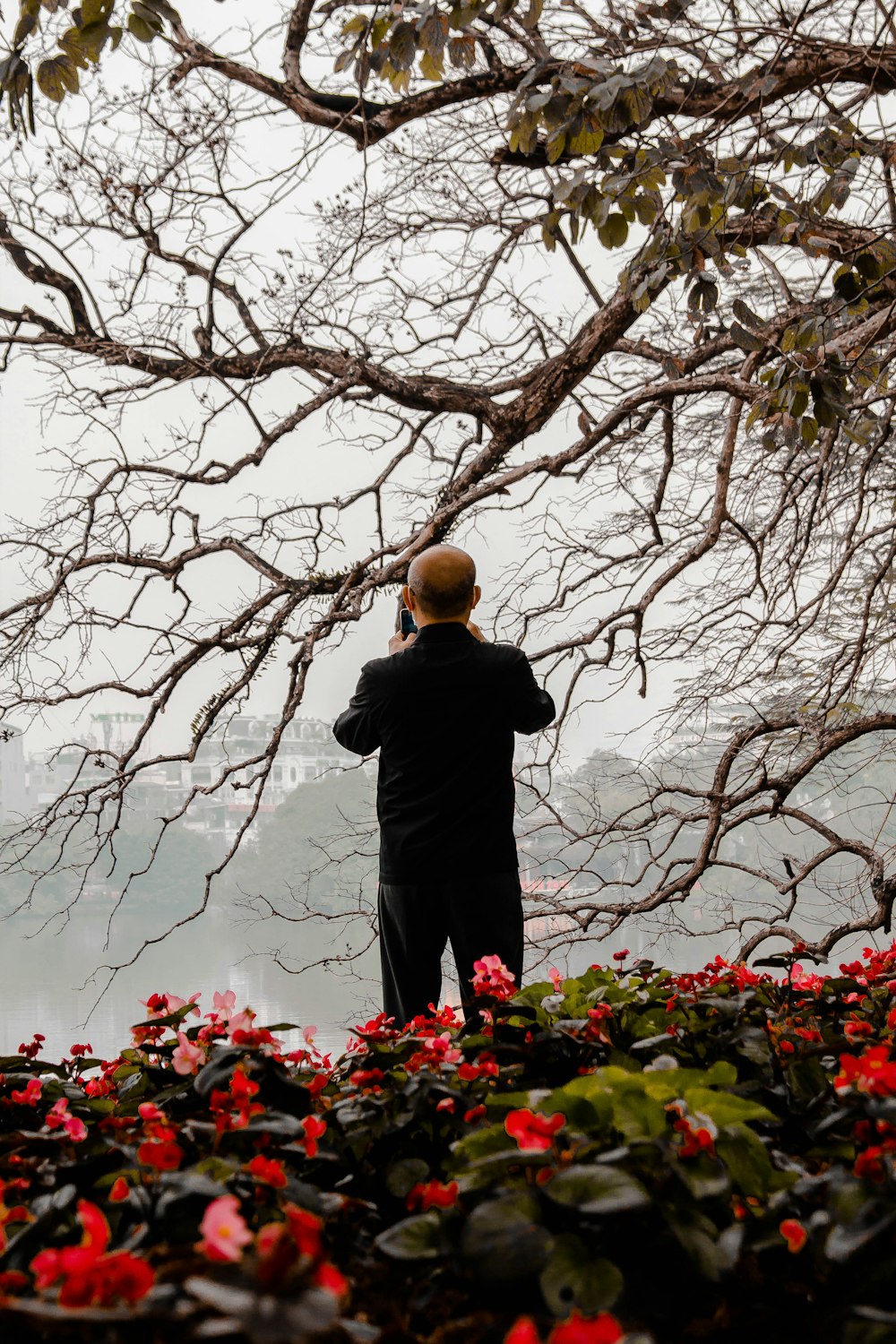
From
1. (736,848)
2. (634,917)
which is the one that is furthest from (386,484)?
(736,848)

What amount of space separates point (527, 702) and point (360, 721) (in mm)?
306

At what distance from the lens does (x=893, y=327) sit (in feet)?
8.63

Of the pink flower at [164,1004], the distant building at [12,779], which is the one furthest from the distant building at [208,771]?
the pink flower at [164,1004]

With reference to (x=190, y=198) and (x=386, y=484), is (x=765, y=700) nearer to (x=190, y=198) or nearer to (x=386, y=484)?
(x=386, y=484)

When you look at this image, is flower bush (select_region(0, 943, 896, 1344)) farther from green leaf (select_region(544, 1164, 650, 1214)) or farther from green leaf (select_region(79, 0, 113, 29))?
green leaf (select_region(79, 0, 113, 29))

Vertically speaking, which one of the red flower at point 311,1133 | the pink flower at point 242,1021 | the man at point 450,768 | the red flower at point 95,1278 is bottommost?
the red flower at point 95,1278

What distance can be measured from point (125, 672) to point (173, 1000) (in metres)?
2.37

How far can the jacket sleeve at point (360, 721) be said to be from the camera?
6.37 feet

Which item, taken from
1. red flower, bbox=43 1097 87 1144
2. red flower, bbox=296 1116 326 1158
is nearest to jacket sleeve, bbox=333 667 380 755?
red flower, bbox=43 1097 87 1144

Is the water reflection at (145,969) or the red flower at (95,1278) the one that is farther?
the water reflection at (145,969)

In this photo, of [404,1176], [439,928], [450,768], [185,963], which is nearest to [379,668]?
[450,768]

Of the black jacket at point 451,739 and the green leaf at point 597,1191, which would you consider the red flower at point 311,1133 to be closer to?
the green leaf at point 597,1191

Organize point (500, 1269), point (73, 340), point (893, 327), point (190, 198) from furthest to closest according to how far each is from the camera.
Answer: point (73, 340)
point (190, 198)
point (893, 327)
point (500, 1269)

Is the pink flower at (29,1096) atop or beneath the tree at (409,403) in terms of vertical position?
beneath
